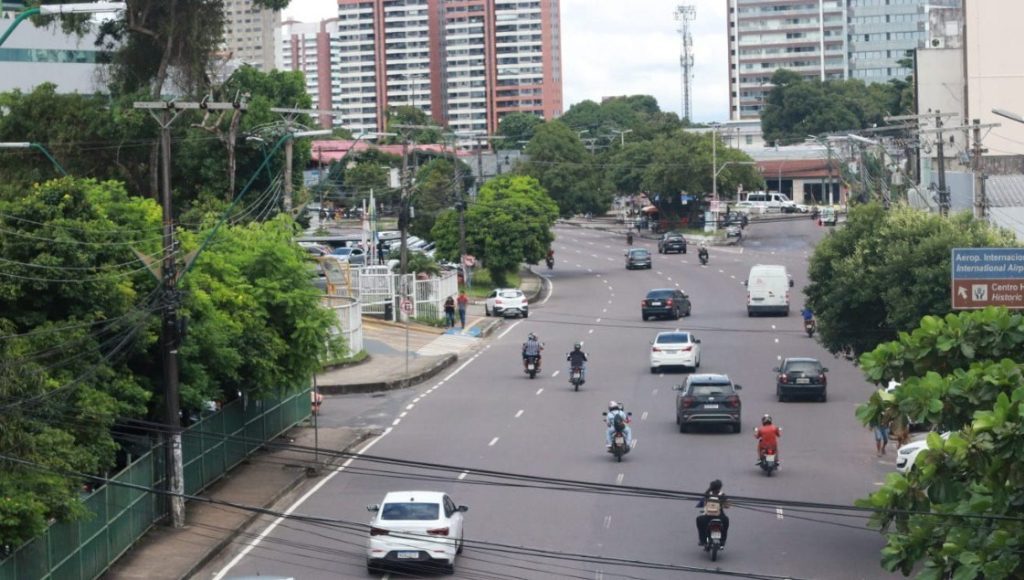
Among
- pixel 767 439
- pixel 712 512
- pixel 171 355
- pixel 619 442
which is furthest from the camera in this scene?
pixel 619 442

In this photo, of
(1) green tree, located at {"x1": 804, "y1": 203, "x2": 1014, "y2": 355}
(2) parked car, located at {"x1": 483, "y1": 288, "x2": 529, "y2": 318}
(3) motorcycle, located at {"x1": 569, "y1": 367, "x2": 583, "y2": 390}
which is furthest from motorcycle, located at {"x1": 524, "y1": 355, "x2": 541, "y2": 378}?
(2) parked car, located at {"x1": 483, "y1": 288, "x2": 529, "y2": 318}

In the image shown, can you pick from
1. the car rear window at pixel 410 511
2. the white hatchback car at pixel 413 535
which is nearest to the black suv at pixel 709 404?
the white hatchback car at pixel 413 535

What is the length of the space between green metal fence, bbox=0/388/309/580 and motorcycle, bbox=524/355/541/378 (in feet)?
32.6

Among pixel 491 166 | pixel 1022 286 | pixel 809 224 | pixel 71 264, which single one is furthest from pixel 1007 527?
pixel 491 166

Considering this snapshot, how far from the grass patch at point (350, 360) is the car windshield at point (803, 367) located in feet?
43.4

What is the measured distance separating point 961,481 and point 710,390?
2122 centimetres

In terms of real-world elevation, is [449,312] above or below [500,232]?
below

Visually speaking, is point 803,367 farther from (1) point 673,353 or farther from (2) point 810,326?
(2) point 810,326

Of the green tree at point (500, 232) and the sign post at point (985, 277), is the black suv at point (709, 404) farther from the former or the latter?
the green tree at point (500, 232)

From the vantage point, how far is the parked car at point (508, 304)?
6191 centimetres

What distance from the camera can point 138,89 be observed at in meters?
54.5

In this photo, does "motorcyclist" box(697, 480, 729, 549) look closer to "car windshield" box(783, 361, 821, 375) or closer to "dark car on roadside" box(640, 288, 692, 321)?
"car windshield" box(783, 361, 821, 375)

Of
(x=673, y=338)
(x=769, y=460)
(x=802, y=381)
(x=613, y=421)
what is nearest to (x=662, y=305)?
(x=673, y=338)

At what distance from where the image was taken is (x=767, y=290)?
195ft
